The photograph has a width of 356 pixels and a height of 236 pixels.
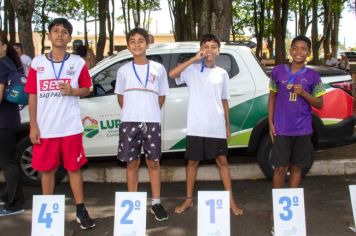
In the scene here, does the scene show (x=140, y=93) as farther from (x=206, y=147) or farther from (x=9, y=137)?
(x=9, y=137)

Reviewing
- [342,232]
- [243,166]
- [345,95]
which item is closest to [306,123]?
[342,232]

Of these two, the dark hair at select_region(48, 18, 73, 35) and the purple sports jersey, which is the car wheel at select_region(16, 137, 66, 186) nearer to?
the dark hair at select_region(48, 18, 73, 35)

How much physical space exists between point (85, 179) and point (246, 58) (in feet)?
8.97

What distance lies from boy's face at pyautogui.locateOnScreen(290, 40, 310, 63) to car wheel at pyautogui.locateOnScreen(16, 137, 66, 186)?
3399mm

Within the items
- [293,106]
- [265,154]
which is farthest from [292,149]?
[265,154]

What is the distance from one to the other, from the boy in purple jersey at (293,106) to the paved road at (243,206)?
2.06 feet

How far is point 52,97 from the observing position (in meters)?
4.33

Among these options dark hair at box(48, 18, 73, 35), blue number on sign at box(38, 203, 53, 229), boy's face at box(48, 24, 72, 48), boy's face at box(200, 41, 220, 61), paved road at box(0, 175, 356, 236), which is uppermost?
dark hair at box(48, 18, 73, 35)

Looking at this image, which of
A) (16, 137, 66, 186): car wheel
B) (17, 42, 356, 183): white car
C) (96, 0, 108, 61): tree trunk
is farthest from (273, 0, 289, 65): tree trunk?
(16, 137, 66, 186): car wheel

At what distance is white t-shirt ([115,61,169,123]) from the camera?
4.61 metres

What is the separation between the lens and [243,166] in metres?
6.52

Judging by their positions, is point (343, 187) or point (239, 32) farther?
point (239, 32)

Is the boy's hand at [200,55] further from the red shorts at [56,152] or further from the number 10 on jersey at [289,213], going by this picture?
the number 10 on jersey at [289,213]

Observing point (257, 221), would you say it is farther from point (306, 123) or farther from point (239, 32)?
point (239, 32)
